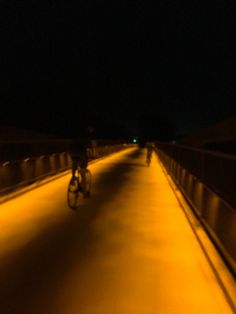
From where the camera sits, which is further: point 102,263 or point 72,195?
point 72,195

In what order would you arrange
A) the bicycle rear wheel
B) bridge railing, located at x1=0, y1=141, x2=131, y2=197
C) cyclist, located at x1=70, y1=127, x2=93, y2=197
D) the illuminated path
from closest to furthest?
the illuminated path, the bicycle rear wheel, cyclist, located at x1=70, y1=127, x2=93, y2=197, bridge railing, located at x1=0, y1=141, x2=131, y2=197

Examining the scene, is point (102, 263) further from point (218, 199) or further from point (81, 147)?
point (81, 147)

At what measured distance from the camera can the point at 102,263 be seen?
6.59 m

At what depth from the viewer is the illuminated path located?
496cm

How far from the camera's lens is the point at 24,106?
406 ft

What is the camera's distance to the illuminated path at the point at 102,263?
4961 millimetres

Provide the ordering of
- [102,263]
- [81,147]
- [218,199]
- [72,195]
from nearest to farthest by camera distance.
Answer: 1. [102,263]
2. [218,199]
3. [72,195]
4. [81,147]

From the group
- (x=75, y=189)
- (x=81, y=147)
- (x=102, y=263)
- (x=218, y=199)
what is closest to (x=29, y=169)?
(x=75, y=189)

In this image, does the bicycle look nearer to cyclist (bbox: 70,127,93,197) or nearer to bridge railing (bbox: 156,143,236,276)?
cyclist (bbox: 70,127,93,197)

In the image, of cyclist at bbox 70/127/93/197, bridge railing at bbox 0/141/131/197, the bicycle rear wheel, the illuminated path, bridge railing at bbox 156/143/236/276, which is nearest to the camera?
the illuminated path

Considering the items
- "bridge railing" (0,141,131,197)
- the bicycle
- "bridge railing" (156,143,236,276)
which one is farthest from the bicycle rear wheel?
"bridge railing" (156,143,236,276)

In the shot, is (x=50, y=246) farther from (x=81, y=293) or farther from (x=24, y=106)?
(x=24, y=106)

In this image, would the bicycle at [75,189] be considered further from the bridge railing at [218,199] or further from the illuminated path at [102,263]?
the bridge railing at [218,199]

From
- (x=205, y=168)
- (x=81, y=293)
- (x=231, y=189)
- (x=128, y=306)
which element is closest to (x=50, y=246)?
(x=81, y=293)
